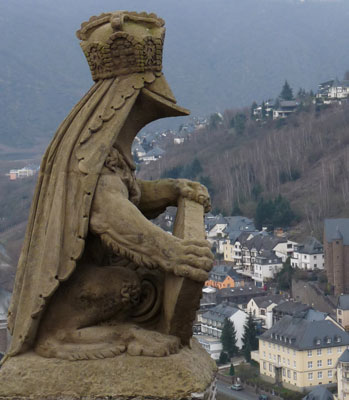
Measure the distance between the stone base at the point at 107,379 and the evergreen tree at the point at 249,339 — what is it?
5562 centimetres

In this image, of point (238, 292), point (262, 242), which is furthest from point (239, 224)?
point (238, 292)

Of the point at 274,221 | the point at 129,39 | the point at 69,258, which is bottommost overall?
the point at 69,258

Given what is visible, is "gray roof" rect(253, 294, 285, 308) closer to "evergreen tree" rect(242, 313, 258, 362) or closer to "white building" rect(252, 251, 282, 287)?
"evergreen tree" rect(242, 313, 258, 362)

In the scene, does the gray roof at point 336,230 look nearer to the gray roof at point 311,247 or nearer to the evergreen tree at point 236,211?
the gray roof at point 311,247

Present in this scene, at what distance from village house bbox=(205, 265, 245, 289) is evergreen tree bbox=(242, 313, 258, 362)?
16568 millimetres

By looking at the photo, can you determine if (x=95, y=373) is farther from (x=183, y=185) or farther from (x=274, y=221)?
(x=274, y=221)

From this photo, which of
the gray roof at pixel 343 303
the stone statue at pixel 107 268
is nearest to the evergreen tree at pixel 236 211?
the gray roof at pixel 343 303

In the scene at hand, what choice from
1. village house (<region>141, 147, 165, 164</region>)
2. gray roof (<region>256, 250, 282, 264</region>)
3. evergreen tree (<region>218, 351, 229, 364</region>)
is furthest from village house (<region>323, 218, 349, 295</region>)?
village house (<region>141, 147, 165, 164</region>)

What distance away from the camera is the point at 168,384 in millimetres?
5152

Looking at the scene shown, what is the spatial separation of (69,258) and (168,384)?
2.75ft

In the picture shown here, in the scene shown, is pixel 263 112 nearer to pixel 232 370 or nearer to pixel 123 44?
pixel 232 370

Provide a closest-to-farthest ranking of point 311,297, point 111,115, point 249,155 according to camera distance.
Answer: point 111,115 < point 311,297 < point 249,155

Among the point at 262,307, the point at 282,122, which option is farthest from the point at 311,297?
the point at 282,122

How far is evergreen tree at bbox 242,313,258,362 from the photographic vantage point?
198 feet
